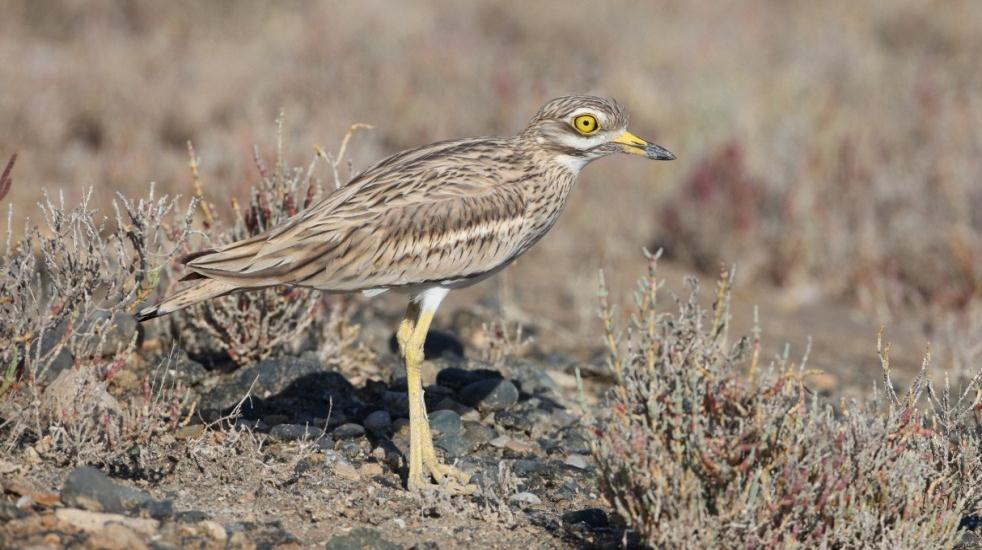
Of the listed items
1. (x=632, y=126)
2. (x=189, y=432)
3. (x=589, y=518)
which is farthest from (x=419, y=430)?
(x=632, y=126)

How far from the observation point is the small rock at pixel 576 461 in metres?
4.88

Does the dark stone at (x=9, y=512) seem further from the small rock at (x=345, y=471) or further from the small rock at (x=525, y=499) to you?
the small rock at (x=525, y=499)

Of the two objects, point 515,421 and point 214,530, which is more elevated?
point 214,530

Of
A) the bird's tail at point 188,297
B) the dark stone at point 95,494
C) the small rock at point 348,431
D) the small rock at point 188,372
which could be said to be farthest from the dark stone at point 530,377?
the dark stone at point 95,494

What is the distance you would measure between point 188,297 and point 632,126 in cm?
685

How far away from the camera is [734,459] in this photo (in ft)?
12.4

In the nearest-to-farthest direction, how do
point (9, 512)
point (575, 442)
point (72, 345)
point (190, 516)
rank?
1. point (9, 512)
2. point (190, 516)
3. point (72, 345)
4. point (575, 442)

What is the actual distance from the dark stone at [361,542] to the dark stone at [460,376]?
5.42ft

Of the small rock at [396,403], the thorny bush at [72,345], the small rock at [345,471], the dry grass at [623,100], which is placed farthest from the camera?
the dry grass at [623,100]

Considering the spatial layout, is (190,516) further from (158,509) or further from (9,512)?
(9,512)

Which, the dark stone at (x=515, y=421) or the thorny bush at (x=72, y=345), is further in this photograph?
the dark stone at (x=515, y=421)

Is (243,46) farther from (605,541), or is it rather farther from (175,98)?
(605,541)

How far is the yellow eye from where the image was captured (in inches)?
195

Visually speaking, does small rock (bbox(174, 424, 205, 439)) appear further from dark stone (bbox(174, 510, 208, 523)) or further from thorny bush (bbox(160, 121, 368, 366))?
thorny bush (bbox(160, 121, 368, 366))
